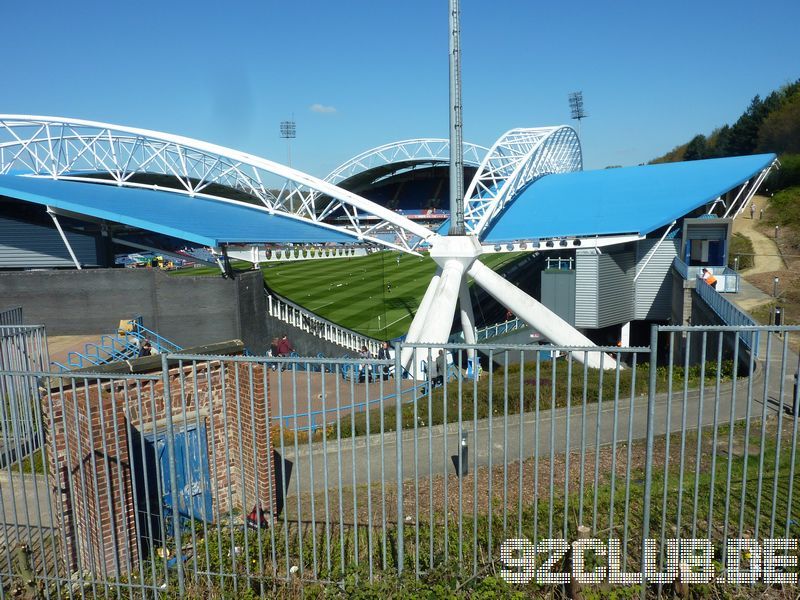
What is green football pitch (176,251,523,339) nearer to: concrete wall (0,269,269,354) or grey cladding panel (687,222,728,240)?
concrete wall (0,269,269,354)

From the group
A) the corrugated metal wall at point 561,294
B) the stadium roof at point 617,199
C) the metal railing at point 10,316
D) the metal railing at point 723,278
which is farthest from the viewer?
the corrugated metal wall at point 561,294

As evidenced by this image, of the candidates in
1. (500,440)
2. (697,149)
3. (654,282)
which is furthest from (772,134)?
(500,440)

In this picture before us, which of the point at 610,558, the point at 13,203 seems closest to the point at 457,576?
the point at 610,558

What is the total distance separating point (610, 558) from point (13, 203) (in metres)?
21.6

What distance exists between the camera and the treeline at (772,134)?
41.6 meters

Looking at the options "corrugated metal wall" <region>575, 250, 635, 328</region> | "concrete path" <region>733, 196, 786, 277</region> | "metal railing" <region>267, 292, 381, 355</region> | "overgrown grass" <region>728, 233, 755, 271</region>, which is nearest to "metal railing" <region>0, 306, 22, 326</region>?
"metal railing" <region>267, 292, 381, 355</region>

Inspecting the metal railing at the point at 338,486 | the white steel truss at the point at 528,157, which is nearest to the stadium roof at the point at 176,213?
the white steel truss at the point at 528,157

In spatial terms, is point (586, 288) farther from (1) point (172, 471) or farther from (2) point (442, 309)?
(1) point (172, 471)

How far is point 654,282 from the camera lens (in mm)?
24719

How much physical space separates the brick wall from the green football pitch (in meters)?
17.3

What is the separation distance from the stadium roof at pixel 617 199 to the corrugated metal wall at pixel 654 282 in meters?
1.40

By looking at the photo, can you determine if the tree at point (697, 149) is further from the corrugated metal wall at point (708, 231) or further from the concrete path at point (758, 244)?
the corrugated metal wall at point (708, 231)

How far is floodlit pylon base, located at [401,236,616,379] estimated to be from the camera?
1773cm

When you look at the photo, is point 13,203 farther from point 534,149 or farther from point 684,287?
point 684,287
